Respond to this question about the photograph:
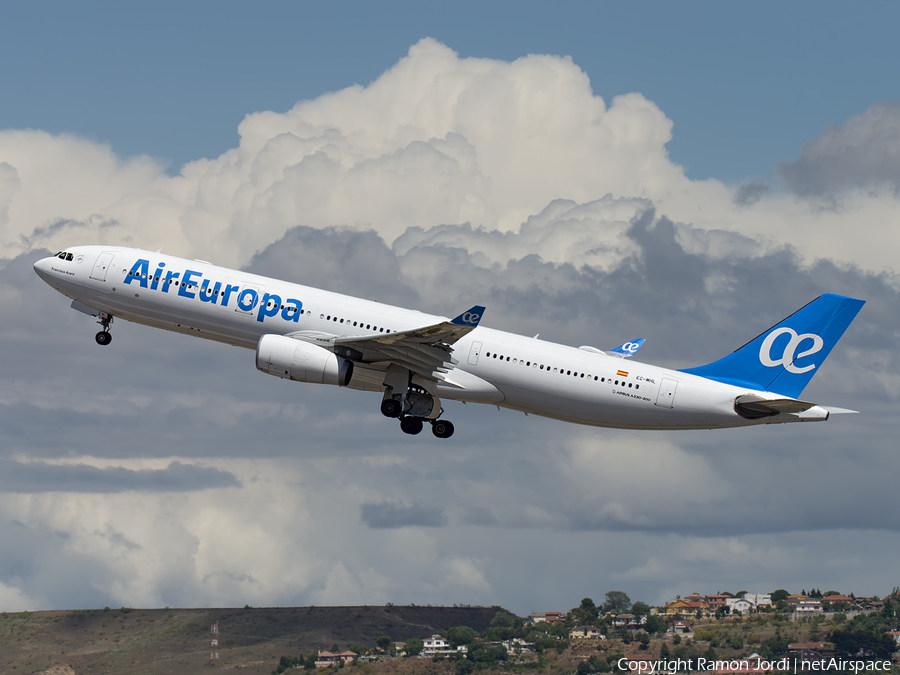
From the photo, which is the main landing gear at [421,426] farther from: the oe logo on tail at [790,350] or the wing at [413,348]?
the oe logo on tail at [790,350]

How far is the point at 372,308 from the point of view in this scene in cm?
5878

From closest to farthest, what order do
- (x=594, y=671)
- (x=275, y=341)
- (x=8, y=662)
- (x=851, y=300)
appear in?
(x=275, y=341) → (x=851, y=300) → (x=594, y=671) → (x=8, y=662)

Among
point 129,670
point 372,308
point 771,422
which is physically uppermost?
point 372,308

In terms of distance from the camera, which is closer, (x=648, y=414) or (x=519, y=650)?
(x=648, y=414)

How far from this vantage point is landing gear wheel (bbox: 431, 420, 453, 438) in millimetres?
62375

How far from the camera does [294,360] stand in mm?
55250

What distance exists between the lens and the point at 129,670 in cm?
19588

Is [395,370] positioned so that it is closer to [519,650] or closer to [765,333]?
[765,333]

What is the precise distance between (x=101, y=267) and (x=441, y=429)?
71.5 ft

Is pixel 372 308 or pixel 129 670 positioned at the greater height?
pixel 372 308

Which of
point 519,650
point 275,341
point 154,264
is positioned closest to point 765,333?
point 275,341

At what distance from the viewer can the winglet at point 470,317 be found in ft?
162

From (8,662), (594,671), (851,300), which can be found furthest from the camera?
(8,662)

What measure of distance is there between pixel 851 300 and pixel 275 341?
32.1m
